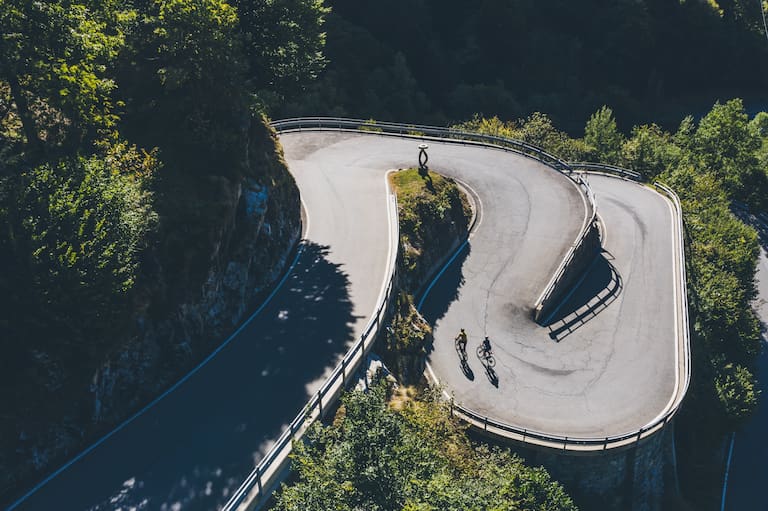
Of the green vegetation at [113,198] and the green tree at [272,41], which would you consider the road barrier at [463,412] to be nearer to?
the green vegetation at [113,198]

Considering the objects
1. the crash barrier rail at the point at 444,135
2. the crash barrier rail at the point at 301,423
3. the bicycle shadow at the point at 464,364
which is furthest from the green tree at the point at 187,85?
the crash barrier rail at the point at 444,135

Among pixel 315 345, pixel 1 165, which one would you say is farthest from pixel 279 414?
pixel 1 165

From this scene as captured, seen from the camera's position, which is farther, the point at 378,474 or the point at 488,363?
the point at 488,363

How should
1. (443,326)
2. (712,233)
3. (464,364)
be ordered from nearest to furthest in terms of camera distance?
1. (464,364)
2. (443,326)
3. (712,233)

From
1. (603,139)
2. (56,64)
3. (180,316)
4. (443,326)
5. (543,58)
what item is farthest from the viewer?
(543,58)

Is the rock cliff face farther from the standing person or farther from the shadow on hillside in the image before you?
the standing person

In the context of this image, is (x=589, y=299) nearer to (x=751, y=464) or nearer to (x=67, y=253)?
(x=751, y=464)

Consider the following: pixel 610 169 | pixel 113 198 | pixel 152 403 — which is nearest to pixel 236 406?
pixel 152 403
